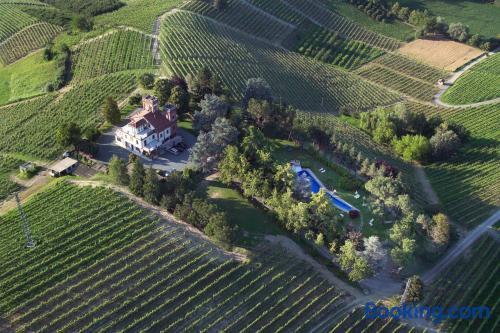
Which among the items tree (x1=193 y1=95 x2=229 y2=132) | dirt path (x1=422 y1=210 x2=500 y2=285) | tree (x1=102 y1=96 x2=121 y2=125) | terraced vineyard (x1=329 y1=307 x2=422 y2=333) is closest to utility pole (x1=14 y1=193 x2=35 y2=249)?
tree (x1=102 y1=96 x2=121 y2=125)

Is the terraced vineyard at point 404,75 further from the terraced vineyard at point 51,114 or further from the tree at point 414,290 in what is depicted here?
the tree at point 414,290

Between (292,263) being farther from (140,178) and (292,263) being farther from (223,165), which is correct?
(140,178)

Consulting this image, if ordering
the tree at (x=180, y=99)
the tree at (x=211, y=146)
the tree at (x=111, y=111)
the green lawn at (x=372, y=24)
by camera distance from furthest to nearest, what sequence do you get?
the green lawn at (x=372, y=24)
the tree at (x=180, y=99)
the tree at (x=111, y=111)
the tree at (x=211, y=146)

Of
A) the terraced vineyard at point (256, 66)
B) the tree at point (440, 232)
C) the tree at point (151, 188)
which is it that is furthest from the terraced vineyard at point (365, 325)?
the terraced vineyard at point (256, 66)

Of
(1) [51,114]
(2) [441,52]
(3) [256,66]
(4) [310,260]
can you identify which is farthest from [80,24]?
(2) [441,52]

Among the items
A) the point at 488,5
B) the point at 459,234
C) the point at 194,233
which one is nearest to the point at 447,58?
the point at 488,5

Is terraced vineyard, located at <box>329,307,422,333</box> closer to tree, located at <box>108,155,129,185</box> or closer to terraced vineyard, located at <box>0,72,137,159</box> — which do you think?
tree, located at <box>108,155,129,185</box>
